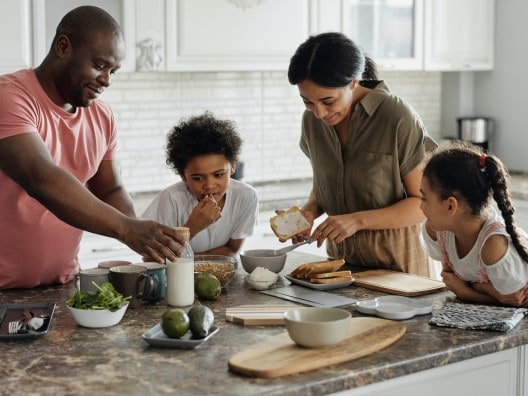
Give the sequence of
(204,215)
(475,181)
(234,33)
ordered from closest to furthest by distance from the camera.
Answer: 1. (475,181)
2. (204,215)
3. (234,33)

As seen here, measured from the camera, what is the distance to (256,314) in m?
2.29

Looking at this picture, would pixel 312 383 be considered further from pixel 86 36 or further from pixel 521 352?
pixel 86 36

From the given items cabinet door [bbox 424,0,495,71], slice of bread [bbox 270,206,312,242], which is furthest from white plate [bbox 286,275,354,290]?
cabinet door [bbox 424,0,495,71]

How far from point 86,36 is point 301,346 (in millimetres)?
1166

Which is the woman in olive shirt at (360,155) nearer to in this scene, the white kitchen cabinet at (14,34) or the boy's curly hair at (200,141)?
the boy's curly hair at (200,141)

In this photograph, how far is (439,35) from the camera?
5.36 metres

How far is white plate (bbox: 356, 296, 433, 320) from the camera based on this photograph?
2.29 metres

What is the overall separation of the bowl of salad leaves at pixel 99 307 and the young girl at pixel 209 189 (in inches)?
30.6

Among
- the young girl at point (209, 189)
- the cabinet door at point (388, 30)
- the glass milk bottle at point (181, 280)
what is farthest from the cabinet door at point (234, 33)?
the glass milk bottle at point (181, 280)

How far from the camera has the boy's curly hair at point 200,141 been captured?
3111 millimetres

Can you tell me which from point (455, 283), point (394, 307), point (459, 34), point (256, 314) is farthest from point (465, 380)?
point (459, 34)

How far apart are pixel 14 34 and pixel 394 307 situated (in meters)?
2.44

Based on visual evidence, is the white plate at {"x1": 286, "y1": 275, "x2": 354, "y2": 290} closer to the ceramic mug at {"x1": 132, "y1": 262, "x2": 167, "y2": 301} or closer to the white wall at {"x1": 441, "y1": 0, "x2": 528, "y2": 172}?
the ceramic mug at {"x1": 132, "y1": 262, "x2": 167, "y2": 301}

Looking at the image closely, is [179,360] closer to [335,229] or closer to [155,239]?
[155,239]
